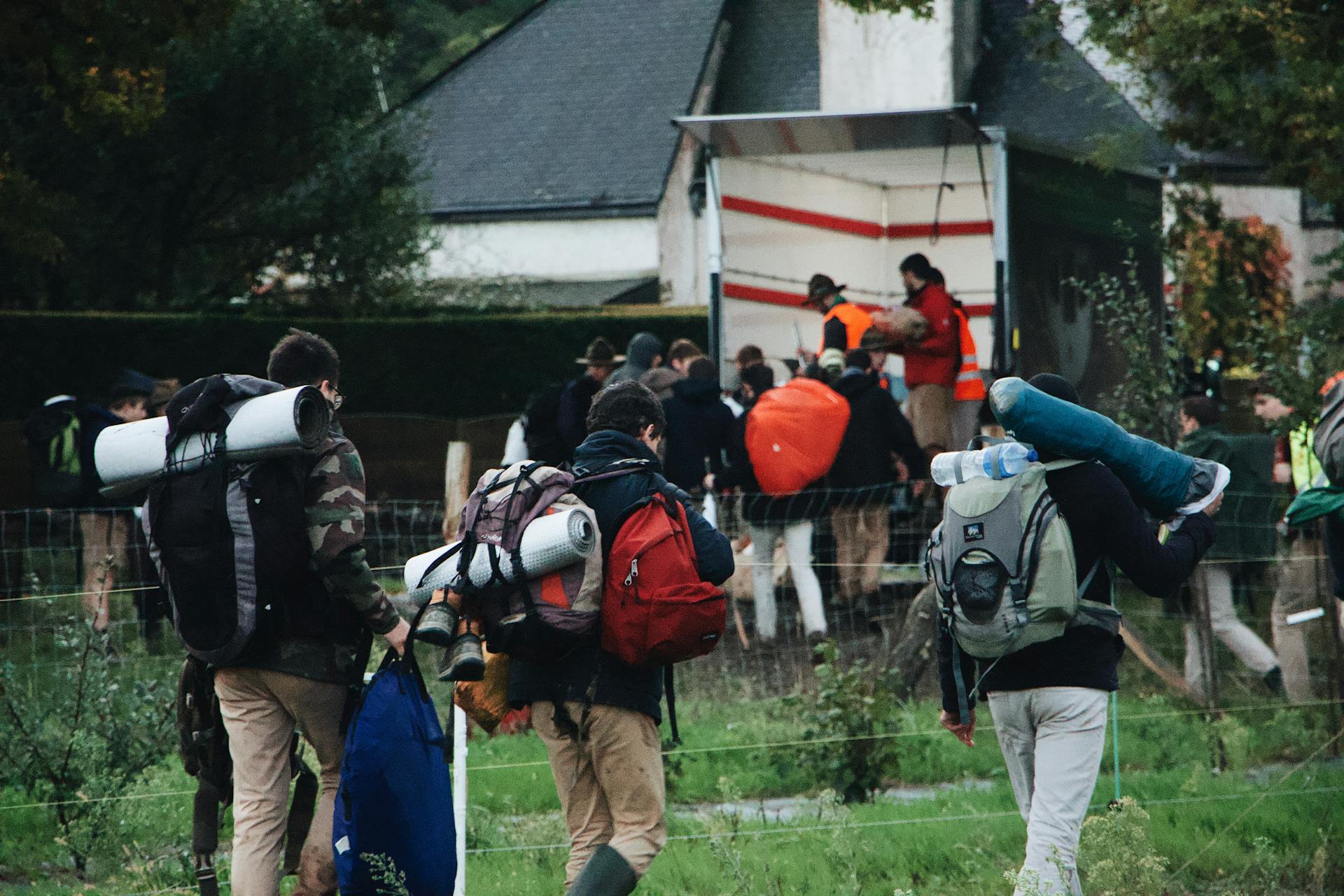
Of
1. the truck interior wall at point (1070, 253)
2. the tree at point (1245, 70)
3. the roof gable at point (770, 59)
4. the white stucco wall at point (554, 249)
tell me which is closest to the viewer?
the tree at point (1245, 70)

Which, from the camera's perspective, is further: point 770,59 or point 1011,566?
point 770,59

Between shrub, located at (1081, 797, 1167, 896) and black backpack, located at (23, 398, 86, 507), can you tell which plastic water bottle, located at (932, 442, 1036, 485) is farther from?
black backpack, located at (23, 398, 86, 507)

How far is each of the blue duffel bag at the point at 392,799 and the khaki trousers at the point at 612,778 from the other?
346 millimetres

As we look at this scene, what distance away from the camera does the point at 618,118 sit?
103 ft

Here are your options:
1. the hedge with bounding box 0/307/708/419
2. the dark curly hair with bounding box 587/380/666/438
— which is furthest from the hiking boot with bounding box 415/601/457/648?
the hedge with bounding box 0/307/708/419

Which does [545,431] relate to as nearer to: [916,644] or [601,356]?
[601,356]

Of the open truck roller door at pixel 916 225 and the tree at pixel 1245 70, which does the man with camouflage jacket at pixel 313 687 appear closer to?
the tree at pixel 1245 70

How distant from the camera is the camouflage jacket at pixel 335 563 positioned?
188 inches

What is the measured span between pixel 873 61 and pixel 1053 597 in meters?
18.5

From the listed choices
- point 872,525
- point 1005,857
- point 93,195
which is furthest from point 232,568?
point 93,195

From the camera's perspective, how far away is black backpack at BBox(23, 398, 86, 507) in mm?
11586

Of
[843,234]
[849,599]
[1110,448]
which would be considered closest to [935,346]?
[849,599]

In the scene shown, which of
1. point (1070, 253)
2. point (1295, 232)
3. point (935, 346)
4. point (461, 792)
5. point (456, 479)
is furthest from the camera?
point (1295, 232)

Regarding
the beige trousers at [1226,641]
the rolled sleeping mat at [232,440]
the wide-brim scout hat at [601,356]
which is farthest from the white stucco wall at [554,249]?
the rolled sleeping mat at [232,440]
